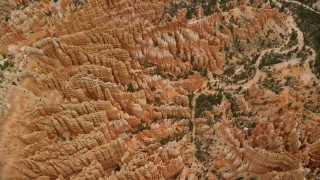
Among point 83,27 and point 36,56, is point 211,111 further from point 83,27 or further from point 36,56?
point 36,56

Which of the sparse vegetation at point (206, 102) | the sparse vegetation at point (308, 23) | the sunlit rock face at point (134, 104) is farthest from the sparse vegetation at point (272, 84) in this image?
the sparse vegetation at point (308, 23)

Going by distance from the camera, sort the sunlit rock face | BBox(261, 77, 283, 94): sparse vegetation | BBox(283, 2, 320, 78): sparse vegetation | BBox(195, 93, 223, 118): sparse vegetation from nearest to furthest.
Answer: the sunlit rock face → BBox(195, 93, 223, 118): sparse vegetation → BBox(261, 77, 283, 94): sparse vegetation → BBox(283, 2, 320, 78): sparse vegetation

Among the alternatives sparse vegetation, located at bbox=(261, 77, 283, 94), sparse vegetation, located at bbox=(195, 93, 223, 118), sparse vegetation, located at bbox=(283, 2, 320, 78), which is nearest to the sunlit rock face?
sparse vegetation, located at bbox=(195, 93, 223, 118)

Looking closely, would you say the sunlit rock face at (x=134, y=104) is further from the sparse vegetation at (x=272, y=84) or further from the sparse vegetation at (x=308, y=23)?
the sparse vegetation at (x=308, y=23)

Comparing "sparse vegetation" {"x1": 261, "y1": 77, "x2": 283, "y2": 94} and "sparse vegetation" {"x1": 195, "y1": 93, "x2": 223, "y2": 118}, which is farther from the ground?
"sparse vegetation" {"x1": 261, "y1": 77, "x2": 283, "y2": 94}

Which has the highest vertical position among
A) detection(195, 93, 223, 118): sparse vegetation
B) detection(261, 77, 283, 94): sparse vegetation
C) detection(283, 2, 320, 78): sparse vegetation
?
detection(283, 2, 320, 78): sparse vegetation

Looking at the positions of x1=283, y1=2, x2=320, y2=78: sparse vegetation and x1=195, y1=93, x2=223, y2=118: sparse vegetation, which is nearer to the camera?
x1=195, y1=93, x2=223, y2=118: sparse vegetation

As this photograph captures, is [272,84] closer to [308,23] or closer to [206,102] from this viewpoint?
[206,102]

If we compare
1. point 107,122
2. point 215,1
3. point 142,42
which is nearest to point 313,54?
point 215,1

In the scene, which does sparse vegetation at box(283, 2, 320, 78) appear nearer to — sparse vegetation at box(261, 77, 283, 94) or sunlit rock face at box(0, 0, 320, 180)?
sparse vegetation at box(261, 77, 283, 94)
